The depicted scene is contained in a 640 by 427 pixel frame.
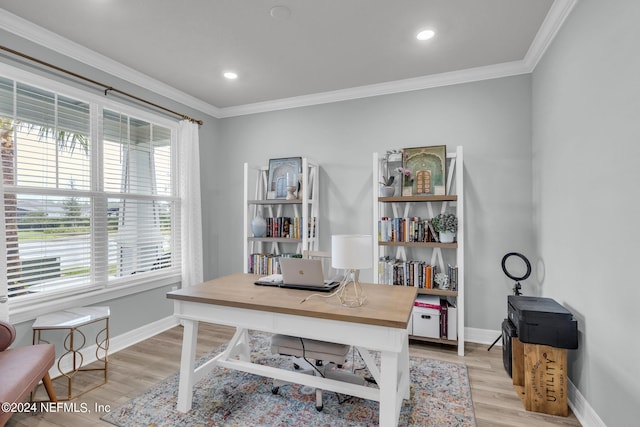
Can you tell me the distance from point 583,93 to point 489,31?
92 centimetres

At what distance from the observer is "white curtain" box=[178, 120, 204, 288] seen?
3.71 metres

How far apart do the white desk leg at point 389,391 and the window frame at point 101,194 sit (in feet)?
8.78

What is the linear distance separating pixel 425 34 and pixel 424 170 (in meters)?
1.21

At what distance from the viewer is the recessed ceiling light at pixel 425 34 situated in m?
2.49

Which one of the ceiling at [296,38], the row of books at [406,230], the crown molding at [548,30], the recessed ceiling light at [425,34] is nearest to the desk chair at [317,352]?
the row of books at [406,230]

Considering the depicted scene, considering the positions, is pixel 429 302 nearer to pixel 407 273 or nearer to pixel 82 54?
pixel 407 273

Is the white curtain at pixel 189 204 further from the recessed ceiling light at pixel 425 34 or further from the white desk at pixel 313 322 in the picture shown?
the recessed ceiling light at pixel 425 34

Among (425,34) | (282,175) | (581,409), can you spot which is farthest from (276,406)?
(425,34)

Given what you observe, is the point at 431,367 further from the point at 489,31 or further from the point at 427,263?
the point at 489,31

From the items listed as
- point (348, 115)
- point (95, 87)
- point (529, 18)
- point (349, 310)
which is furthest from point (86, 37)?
point (529, 18)

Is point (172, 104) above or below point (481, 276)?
above

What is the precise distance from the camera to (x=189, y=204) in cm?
375

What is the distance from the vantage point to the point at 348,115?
371 cm

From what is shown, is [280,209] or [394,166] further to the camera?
[280,209]
